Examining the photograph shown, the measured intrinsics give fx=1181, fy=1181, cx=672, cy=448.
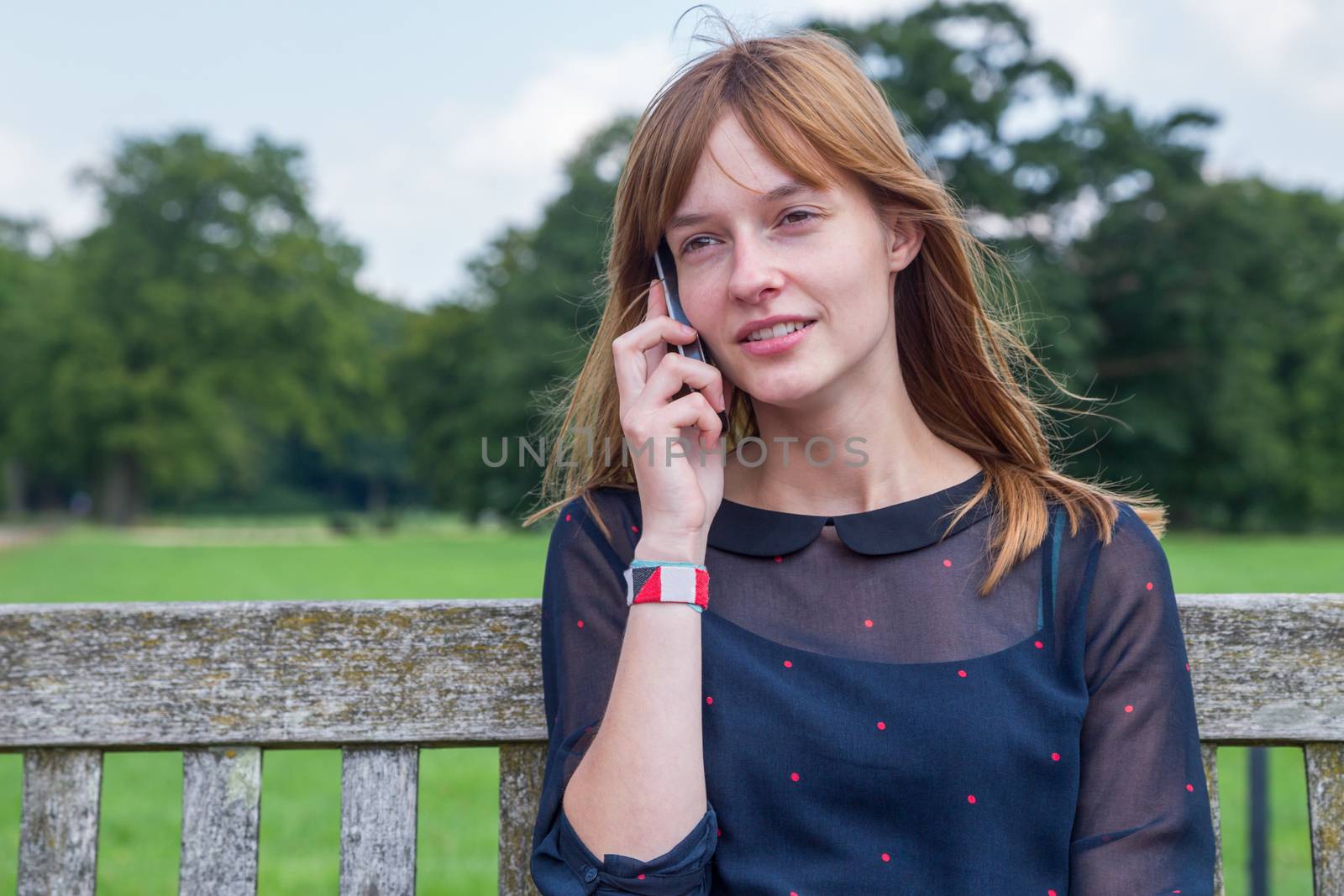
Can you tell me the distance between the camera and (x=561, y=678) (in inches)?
84.9

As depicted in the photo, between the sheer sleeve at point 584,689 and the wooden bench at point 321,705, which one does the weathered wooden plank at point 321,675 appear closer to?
the wooden bench at point 321,705

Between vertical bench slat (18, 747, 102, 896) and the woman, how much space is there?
85cm

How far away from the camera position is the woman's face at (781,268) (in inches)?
87.8

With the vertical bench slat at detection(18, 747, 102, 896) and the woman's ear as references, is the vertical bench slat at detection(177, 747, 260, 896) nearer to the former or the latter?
the vertical bench slat at detection(18, 747, 102, 896)

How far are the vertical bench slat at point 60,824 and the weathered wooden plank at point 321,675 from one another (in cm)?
4

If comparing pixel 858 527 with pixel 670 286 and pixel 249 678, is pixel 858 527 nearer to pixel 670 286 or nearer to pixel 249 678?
pixel 670 286

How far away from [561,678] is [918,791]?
668 mm

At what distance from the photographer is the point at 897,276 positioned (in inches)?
105

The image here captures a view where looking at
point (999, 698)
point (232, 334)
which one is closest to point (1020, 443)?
point (999, 698)

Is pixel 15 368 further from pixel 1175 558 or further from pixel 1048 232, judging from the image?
pixel 1175 558

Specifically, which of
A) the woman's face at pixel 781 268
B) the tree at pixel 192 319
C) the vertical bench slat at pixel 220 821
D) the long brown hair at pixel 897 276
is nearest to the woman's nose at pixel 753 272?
the woman's face at pixel 781 268

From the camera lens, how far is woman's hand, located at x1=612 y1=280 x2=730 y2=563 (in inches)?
86.2

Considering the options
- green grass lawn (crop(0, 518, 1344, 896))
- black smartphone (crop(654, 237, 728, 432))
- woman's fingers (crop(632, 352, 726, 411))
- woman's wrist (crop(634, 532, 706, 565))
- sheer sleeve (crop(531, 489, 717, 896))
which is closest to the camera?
sheer sleeve (crop(531, 489, 717, 896))

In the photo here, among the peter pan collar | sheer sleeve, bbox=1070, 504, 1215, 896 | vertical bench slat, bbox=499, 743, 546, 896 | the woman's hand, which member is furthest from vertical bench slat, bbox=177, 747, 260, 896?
sheer sleeve, bbox=1070, 504, 1215, 896
